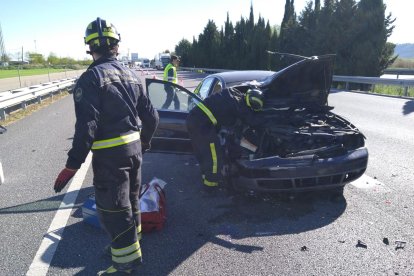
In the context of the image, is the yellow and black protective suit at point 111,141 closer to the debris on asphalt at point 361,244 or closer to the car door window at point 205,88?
the debris on asphalt at point 361,244

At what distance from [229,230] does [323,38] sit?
24667 millimetres

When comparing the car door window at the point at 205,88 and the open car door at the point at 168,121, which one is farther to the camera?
the car door window at the point at 205,88

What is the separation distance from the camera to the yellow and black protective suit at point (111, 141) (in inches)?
106

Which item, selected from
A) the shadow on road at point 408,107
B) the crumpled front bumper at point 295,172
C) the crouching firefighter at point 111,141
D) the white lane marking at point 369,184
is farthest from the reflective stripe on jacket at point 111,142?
the shadow on road at point 408,107

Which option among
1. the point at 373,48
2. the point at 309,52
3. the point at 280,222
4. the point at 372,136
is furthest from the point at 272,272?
the point at 309,52

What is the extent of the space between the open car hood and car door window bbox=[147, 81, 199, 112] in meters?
1.18

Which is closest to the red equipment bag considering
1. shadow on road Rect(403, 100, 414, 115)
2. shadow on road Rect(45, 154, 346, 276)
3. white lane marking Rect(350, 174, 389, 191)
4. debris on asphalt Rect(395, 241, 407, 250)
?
shadow on road Rect(45, 154, 346, 276)

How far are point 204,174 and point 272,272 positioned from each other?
168cm

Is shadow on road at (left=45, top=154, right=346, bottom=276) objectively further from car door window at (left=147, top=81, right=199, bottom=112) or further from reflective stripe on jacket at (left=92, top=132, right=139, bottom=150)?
car door window at (left=147, top=81, right=199, bottom=112)

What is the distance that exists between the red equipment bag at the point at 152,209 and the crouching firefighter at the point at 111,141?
2.11 feet

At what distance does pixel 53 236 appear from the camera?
3.71 m

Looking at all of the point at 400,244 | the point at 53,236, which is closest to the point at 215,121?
the point at 53,236

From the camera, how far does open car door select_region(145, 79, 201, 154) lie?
530cm

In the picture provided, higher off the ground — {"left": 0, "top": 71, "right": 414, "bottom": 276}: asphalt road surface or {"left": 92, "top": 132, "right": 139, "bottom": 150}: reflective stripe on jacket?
{"left": 92, "top": 132, "right": 139, "bottom": 150}: reflective stripe on jacket
